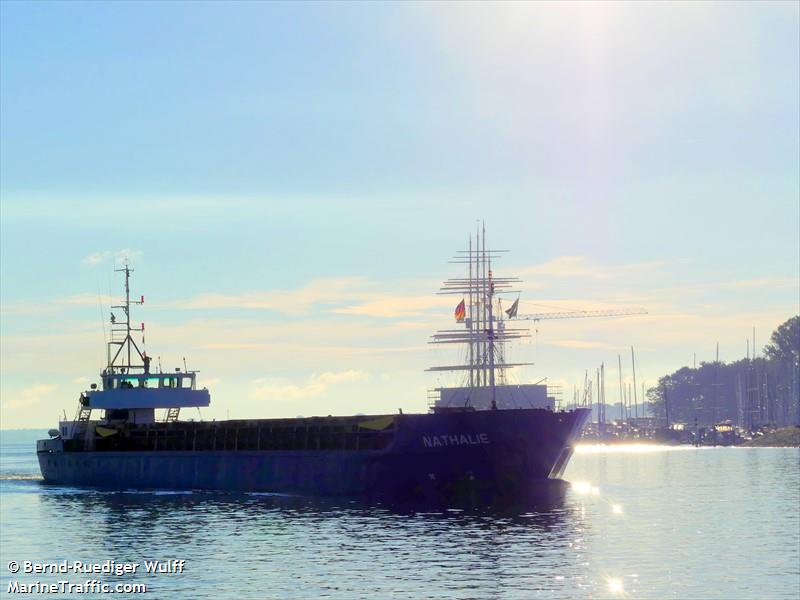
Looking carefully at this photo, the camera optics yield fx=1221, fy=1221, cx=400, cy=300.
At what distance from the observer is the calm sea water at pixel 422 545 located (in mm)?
43750

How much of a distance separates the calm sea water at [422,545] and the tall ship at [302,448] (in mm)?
2108

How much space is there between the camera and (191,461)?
81688 millimetres

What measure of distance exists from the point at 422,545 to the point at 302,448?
2512cm

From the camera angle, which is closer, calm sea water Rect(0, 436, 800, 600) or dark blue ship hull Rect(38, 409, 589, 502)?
calm sea water Rect(0, 436, 800, 600)

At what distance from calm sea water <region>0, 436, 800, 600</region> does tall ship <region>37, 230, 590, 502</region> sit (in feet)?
6.92

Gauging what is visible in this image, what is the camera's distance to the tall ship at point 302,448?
6825 cm

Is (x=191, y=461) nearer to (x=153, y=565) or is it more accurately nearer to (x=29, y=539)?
(x=29, y=539)

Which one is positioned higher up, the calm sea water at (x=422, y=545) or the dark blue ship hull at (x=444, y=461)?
the dark blue ship hull at (x=444, y=461)

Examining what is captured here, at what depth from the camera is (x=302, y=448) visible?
75.9 meters

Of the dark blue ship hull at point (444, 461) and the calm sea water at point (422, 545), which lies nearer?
the calm sea water at point (422, 545)

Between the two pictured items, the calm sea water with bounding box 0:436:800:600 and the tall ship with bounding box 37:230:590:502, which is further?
the tall ship with bounding box 37:230:590:502

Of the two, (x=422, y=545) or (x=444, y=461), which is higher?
(x=444, y=461)

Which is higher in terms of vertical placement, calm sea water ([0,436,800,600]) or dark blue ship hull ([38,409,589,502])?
dark blue ship hull ([38,409,589,502])

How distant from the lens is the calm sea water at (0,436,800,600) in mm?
43750
